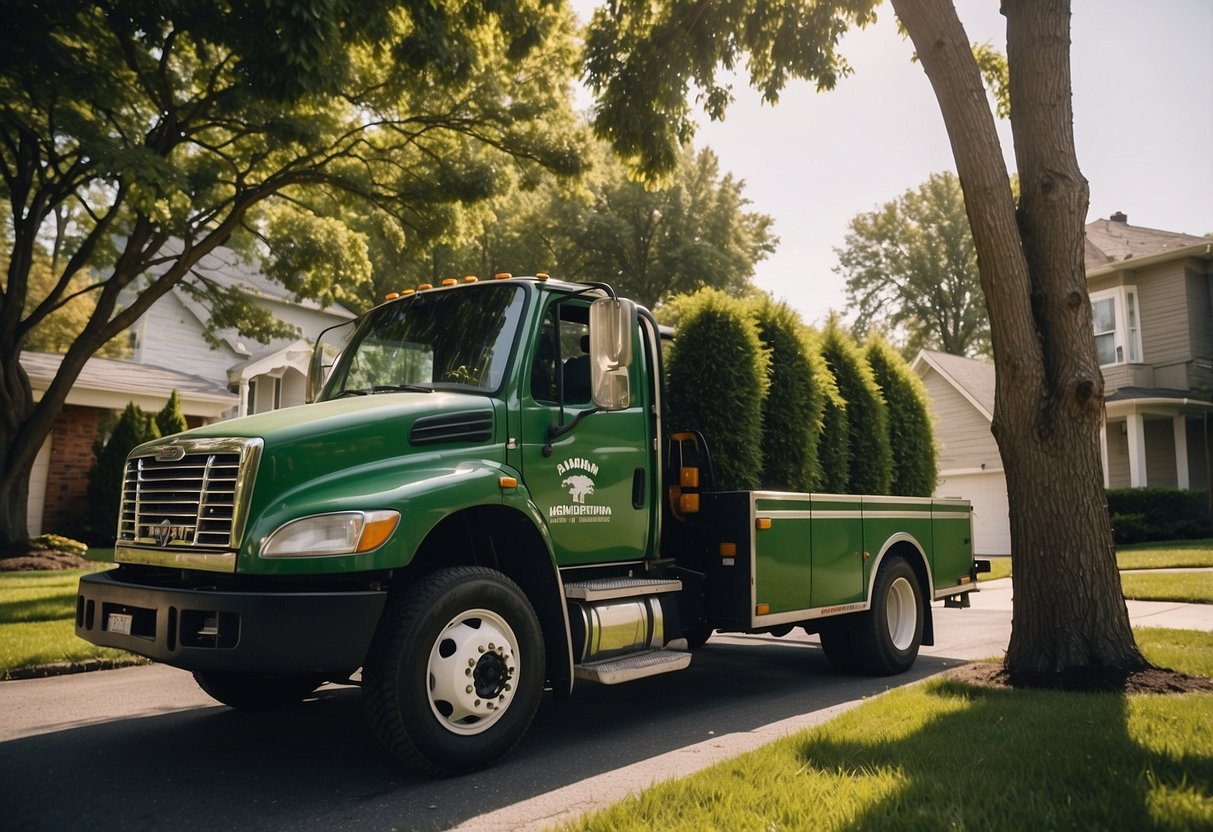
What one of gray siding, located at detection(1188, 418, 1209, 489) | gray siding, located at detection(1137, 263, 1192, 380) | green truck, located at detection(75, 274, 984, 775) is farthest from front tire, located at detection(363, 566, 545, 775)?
gray siding, located at detection(1188, 418, 1209, 489)

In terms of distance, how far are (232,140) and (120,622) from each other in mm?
12308

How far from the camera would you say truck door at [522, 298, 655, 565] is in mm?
5414

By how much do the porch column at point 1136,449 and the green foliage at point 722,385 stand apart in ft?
63.5

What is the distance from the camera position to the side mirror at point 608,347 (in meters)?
5.29

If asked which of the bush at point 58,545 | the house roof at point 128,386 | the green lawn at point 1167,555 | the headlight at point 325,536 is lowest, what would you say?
the green lawn at point 1167,555

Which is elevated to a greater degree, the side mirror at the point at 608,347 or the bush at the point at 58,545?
the side mirror at the point at 608,347

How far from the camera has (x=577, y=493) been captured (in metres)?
5.59

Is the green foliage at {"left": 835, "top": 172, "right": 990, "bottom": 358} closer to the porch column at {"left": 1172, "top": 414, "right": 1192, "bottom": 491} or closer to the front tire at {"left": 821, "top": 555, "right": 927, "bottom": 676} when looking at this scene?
the porch column at {"left": 1172, "top": 414, "right": 1192, "bottom": 491}

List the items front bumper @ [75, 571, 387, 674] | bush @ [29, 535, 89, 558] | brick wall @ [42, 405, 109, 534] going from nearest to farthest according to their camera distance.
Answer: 1. front bumper @ [75, 571, 387, 674]
2. bush @ [29, 535, 89, 558]
3. brick wall @ [42, 405, 109, 534]

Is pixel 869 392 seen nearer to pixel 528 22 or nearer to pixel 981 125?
pixel 981 125

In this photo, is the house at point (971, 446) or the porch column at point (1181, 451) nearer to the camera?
the porch column at point (1181, 451)

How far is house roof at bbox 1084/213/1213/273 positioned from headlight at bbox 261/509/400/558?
24665 millimetres

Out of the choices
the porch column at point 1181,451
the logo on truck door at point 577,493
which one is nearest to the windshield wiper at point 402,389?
the logo on truck door at point 577,493

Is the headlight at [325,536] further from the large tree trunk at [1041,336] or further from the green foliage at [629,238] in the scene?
the green foliage at [629,238]
